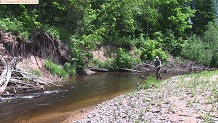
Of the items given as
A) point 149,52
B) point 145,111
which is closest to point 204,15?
point 149,52

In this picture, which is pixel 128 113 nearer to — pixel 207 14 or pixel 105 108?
pixel 105 108

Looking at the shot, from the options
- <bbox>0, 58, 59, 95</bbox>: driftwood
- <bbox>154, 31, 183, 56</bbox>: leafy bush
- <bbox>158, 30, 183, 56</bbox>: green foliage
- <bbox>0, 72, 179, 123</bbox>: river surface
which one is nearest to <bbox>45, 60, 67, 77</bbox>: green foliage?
<bbox>0, 72, 179, 123</bbox>: river surface

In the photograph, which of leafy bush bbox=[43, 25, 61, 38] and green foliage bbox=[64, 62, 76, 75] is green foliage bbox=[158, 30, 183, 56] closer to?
green foliage bbox=[64, 62, 76, 75]

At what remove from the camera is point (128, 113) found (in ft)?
38.5

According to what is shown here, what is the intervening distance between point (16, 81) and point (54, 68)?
24.6ft

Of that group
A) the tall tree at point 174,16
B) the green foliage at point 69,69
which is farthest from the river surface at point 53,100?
the tall tree at point 174,16

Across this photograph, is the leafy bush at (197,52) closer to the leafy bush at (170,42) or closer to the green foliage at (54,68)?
the leafy bush at (170,42)

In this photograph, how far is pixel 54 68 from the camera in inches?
1083

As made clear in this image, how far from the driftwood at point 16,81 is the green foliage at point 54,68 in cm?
511

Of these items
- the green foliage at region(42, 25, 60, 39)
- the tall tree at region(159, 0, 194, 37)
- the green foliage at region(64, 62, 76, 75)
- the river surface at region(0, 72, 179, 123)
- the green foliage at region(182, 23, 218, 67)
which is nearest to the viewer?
the river surface at region(0, 72, 179, 123)

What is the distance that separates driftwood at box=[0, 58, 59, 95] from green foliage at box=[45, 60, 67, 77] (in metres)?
5.11

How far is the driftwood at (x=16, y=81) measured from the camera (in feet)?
63.0

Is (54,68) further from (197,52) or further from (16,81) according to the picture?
(197,52)

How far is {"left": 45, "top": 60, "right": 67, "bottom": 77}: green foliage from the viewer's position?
27.4 meters
